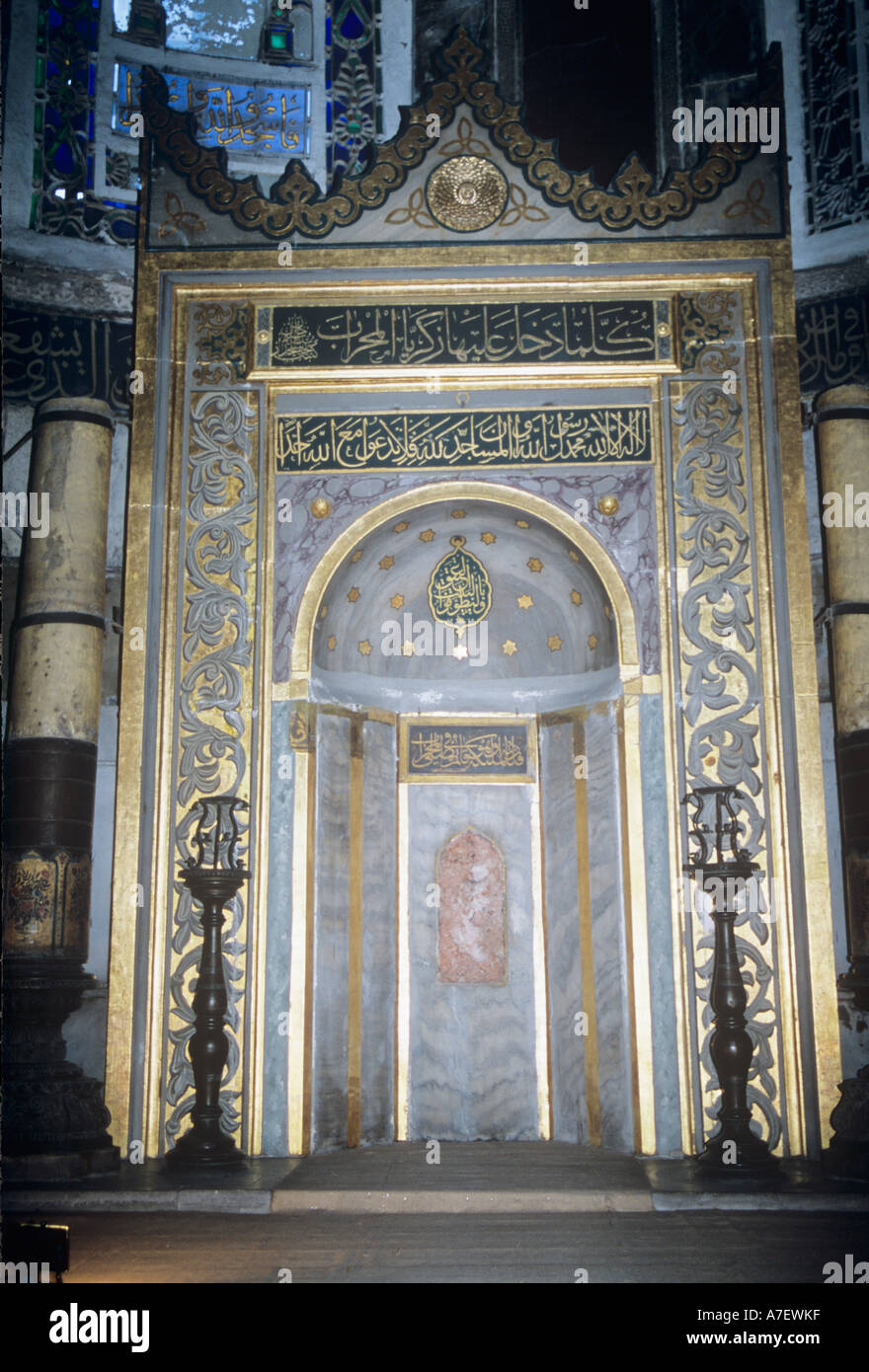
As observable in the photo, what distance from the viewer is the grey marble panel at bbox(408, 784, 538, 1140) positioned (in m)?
6.39

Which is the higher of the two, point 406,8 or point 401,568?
point 406,8

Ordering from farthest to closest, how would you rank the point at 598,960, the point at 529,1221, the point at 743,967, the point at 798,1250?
the point at 598,960 → the point at 743,967 → the point at 529,1221 → the point at 798,1250

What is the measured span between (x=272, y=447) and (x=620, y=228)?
227cm

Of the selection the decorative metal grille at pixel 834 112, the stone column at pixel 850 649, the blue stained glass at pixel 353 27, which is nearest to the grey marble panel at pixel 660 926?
the stone column at pixel 850 649

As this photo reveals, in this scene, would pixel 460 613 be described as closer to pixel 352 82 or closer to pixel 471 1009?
pixel 471 1009

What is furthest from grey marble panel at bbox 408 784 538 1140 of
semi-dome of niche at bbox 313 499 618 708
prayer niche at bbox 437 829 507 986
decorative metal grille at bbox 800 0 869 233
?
decorative metal grille at bbox 800 0 869 233

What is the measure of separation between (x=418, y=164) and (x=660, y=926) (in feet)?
14.4

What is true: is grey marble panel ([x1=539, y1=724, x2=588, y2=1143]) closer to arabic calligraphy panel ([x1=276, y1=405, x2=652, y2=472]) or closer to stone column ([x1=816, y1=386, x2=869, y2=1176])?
stone column ([x1=816, y1=386, x2=869, y2=1176])

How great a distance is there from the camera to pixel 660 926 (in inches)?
228

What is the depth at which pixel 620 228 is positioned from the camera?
6488 mm

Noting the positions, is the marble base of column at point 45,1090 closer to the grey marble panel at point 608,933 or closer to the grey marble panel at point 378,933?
the grey marble panel at point 378,933

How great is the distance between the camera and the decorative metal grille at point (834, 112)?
24.9 feet
